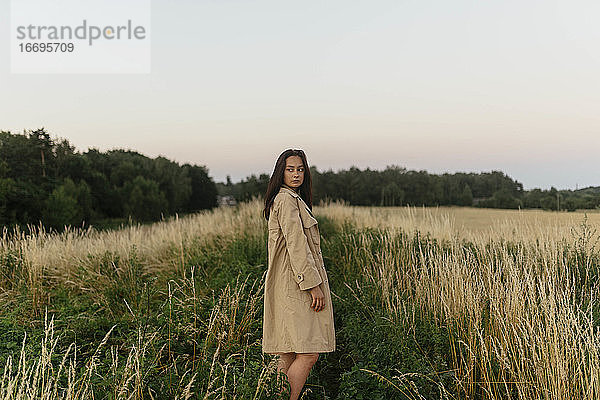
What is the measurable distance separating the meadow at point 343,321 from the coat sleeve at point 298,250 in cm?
64

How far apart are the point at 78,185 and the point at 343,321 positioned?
1946cm

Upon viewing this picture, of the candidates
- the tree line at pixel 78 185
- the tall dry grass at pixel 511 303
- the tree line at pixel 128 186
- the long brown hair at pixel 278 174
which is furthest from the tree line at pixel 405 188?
the long brown hair at pixel 278 174

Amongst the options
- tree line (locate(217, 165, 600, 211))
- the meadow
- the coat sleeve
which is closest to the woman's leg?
the meadow

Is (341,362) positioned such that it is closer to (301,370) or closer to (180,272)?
(301,370)

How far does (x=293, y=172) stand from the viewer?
3.39 meters

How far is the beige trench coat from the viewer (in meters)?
3.14

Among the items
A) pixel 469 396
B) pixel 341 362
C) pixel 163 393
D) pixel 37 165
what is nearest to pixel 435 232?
pixel 341 362

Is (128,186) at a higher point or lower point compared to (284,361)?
higher

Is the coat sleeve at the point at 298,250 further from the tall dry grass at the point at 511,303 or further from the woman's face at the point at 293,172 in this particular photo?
the tall dry grass at the point at 511,303

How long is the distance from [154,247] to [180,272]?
2.36 m

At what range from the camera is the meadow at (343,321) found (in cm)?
291

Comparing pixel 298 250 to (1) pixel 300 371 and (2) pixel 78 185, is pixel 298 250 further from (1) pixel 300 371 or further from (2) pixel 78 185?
(2) pixel 78 185

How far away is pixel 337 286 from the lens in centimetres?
670

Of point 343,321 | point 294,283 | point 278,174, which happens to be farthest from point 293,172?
point 343,321
